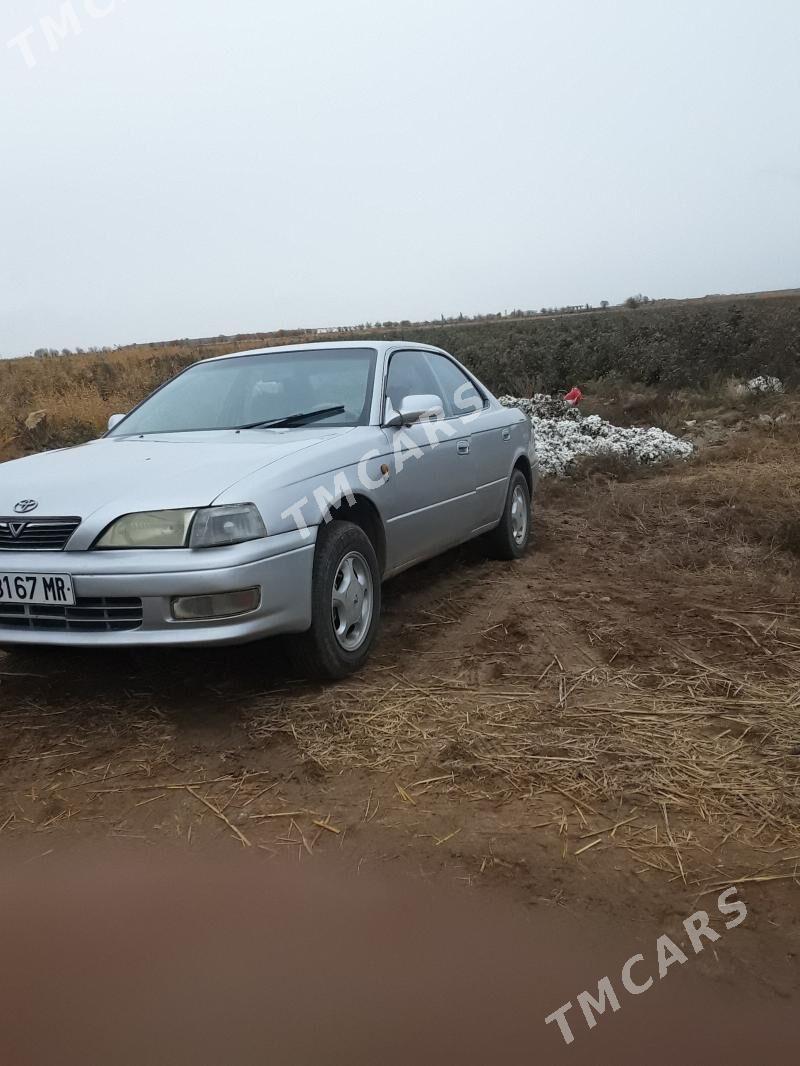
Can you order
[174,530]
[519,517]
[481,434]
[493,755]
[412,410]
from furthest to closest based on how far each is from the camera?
[519,517] < [481,434] < [412,410] < [174,530] < [493,755]

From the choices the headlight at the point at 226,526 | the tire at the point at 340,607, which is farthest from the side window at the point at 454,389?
the headlight at the point at 226,526

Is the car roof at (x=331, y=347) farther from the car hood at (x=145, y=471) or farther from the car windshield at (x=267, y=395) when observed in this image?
the car hood at (x=145, y=471)

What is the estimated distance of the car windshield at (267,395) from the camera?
462 cm

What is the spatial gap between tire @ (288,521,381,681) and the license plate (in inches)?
35.2

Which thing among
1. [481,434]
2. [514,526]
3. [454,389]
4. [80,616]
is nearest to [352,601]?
[80,616]

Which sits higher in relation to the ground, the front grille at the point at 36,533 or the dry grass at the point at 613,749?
the front grille at the point at 36,533

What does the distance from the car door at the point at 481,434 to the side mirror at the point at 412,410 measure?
0.88 metres

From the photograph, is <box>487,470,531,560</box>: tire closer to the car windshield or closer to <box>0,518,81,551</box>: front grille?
the car windshield

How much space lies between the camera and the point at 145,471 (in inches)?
148

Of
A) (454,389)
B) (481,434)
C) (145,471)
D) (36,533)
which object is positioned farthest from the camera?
(454,389)

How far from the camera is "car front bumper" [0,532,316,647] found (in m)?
3.34

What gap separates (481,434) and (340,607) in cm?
216

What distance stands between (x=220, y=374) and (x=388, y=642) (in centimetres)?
177

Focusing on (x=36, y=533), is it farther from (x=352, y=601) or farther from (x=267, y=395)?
(x=267, y=395)
